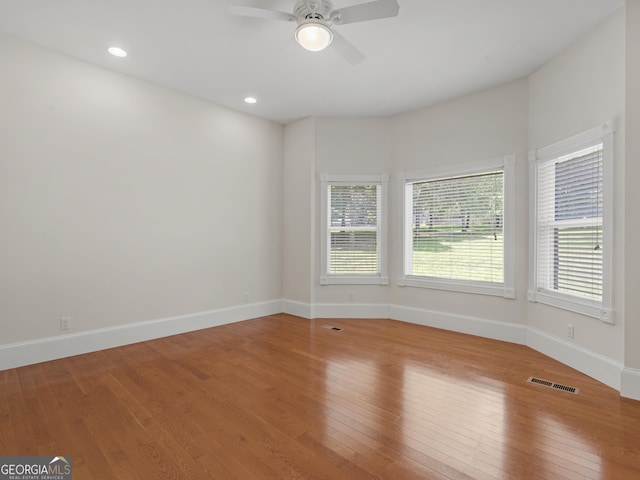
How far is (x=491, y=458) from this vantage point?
6.16 ft

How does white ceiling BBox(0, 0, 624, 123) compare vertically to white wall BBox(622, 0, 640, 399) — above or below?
above

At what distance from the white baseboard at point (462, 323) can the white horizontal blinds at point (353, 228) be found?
0.77 m

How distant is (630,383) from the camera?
8.55 feet

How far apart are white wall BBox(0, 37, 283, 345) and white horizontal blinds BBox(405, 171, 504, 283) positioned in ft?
8.20

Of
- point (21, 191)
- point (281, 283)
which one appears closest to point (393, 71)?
point (281, 283)

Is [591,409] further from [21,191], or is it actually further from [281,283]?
[21,191]

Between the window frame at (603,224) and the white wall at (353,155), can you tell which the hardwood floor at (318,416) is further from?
the white wall at (353,155)

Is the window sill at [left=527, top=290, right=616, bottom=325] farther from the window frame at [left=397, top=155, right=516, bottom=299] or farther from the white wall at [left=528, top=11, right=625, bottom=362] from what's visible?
the window frame at [left=397, top=155, right=516, bottom=299]

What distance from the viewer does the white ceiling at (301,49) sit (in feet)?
8.88

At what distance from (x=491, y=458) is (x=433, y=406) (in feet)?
1.99

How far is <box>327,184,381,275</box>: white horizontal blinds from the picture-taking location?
5.15 metres

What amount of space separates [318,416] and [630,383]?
2.49 meters

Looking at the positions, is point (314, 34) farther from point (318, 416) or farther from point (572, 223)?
point (572, 223)

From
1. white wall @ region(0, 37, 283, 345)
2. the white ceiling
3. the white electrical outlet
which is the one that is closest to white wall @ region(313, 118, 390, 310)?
the white ceiling
